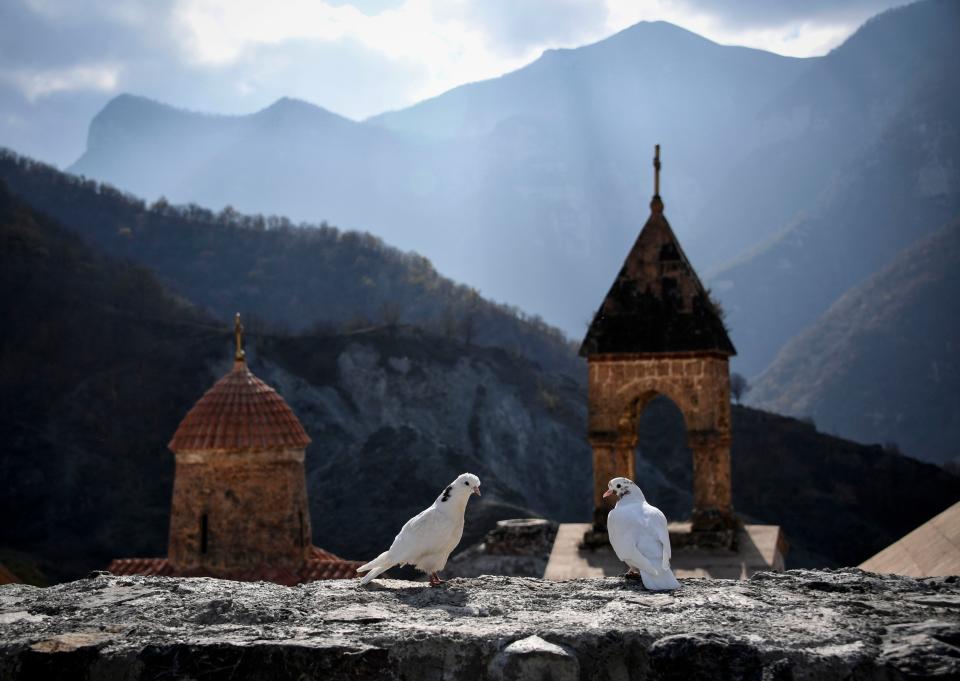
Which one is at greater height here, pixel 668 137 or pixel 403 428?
pixel 668 137

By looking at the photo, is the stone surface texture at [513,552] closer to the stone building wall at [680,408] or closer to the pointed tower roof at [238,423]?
the pointed tower roof at [238,423]

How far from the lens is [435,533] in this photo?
12.2 feet

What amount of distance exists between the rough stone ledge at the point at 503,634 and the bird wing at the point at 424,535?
0.65 meters

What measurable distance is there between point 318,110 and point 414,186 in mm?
21707

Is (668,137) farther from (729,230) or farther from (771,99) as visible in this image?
(729,230)

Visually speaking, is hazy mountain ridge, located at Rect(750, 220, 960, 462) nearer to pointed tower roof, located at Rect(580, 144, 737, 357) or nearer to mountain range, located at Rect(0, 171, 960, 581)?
mountain range, located at Rect(0, 171, 960, 581)

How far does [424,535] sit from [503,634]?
4.34 ft

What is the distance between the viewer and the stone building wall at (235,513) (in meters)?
13.0

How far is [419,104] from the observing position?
145000 mm

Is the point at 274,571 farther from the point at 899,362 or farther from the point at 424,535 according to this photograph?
the point at 899,362

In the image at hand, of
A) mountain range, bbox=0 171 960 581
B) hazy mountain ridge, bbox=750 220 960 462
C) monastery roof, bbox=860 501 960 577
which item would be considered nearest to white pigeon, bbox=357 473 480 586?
monastery roof, bbox=860 501 960 577

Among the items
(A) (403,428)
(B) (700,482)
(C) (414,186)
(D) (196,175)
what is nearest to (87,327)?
(A) (403,428)

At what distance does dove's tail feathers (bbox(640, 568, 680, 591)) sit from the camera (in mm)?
3016

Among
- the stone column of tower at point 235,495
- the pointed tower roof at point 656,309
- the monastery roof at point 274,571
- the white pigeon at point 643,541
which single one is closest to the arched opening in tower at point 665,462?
the stone column of tower at point 235,495
